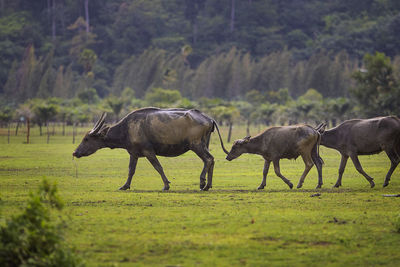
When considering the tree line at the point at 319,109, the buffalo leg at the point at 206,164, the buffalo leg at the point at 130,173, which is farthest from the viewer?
the tree line at the point at 319,109

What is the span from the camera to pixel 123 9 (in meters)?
174

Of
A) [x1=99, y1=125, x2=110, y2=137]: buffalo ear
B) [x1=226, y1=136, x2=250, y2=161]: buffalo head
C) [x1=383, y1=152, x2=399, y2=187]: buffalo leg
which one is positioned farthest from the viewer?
[x1=226, y1=136, x2=250, y2=161]: buffalo head

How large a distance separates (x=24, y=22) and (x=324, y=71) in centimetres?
8977

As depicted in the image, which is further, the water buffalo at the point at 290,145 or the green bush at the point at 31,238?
the water buffalo at the point at 290,145

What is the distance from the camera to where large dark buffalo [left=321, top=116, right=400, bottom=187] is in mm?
20672

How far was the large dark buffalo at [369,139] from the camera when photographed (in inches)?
814

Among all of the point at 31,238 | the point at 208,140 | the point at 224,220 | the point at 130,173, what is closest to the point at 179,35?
the point at 208,140

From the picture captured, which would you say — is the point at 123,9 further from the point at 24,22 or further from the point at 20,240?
the point at 20,240

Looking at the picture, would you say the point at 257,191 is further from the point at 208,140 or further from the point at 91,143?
the point at 91,143

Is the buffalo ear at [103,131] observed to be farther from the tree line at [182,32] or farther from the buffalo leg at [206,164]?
the tree line at [182,32]

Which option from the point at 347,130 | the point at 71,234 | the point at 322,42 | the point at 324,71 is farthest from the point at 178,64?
the point at 71,234

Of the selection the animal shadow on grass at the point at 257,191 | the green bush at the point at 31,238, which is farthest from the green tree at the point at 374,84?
the green bush at the point at 31,238

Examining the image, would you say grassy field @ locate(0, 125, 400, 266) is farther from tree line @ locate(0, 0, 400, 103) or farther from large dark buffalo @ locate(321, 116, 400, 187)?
tree line @ locate(0, 0, 400, 103)

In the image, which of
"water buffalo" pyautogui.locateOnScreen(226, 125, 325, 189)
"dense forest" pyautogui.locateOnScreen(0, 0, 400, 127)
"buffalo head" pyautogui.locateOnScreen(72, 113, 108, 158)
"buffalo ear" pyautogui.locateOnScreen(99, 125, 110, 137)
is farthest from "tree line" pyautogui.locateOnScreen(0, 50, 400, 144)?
"dense forest" pyautogui.locateOnScreen(0, 0, 400, 127)
